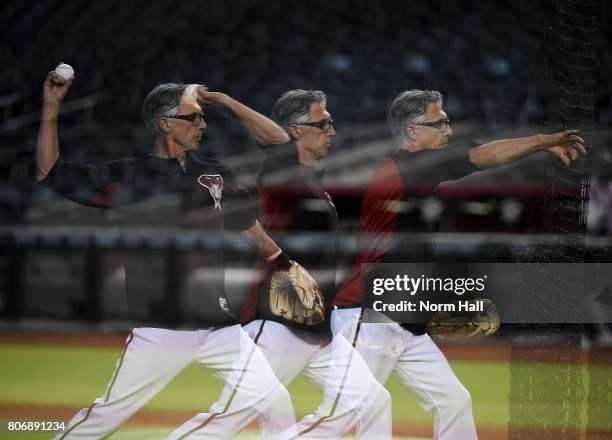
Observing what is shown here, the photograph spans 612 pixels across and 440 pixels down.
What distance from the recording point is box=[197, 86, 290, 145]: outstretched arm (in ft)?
10.2

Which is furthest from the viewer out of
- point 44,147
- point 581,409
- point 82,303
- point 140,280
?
point 82,303

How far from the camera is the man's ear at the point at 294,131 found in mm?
3141

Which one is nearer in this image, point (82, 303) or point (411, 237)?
point (411, 237)

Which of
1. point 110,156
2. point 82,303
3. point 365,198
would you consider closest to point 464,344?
point 365,198

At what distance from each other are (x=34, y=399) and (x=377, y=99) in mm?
1611

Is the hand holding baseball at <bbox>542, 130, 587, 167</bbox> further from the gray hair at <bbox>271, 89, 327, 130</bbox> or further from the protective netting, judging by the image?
the gray hair at <bbox>271, 89, 327, 130</bbox>

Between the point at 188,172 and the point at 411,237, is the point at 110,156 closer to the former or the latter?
the point at 188,172

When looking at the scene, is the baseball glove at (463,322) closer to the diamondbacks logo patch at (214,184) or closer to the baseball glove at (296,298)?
the baseball glove at (296,298)

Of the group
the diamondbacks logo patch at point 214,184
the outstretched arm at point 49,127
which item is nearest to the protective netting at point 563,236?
the diamondbacks logo patch at point 214,184

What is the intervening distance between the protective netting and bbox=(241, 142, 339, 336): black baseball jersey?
0.66 meters

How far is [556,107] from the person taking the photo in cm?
313

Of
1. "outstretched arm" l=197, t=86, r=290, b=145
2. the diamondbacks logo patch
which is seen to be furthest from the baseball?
the diamondbacks logo patch

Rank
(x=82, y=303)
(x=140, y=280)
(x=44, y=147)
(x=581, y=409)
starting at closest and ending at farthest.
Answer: (x=44, y=147) < (x=581, y=409) < (x=140, y=280) < (x=82, y=303)

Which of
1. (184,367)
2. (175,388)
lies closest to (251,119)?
(184,367)
